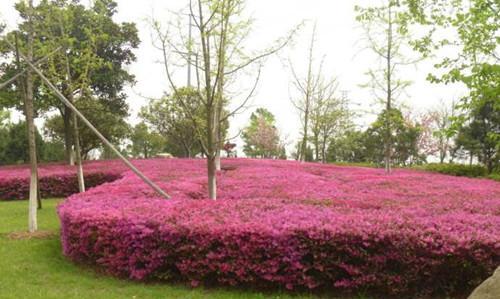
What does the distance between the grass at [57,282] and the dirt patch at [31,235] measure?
0.14 meters

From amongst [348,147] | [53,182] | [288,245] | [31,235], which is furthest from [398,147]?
[288,245]

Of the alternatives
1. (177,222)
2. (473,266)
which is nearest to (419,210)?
(473,266)

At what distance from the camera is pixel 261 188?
32.8 ft

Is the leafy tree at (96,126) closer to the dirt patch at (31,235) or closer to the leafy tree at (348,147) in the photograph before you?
the dirt patch at (31,235)

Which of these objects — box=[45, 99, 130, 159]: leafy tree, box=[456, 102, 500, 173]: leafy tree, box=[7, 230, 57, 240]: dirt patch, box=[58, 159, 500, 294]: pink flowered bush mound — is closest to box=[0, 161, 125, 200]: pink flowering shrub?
box=[45, 99, 130, 159]: leafy tree

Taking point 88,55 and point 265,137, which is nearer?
point 88,55

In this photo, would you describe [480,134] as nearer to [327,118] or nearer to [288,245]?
[327,118]

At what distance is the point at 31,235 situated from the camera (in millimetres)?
7859

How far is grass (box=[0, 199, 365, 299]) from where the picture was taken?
4930 millimetres

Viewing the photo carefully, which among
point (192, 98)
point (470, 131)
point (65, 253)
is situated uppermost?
point (192, 98)

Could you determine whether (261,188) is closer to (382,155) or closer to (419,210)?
(419,210)

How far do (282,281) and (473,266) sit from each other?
198 cm

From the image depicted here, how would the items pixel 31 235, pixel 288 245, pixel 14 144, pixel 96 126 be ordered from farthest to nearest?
pixel 14 144 → pixel 96 126 → pixel 31 235 → pixel 288 245

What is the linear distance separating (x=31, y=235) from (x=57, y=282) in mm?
2765
